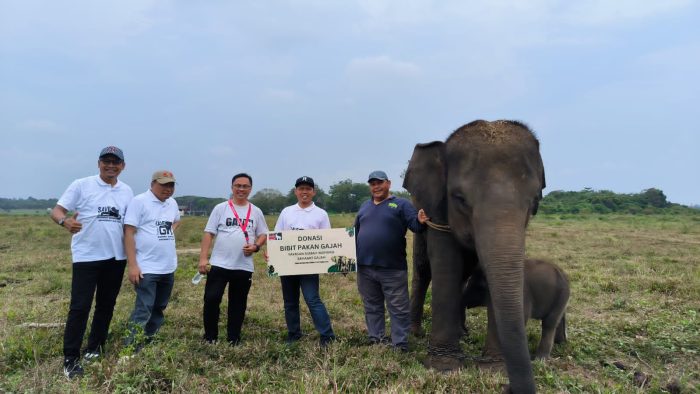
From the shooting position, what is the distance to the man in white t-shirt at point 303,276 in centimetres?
583

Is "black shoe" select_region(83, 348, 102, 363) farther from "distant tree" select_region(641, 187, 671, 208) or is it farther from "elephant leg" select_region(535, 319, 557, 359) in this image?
"distant tree" select_region(641, 187, 671, 208)

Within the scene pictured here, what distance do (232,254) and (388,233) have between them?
1.86 m

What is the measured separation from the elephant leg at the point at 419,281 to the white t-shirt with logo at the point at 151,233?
3.38m

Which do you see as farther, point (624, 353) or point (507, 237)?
point (624, 353)

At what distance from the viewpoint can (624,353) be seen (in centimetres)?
554

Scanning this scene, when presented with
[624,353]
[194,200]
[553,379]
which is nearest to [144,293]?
[553,379]

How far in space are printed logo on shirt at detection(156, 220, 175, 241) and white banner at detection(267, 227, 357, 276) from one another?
1125 millimetres

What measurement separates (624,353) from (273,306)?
5192 mm

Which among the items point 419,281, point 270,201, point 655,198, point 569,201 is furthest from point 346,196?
point 419,281

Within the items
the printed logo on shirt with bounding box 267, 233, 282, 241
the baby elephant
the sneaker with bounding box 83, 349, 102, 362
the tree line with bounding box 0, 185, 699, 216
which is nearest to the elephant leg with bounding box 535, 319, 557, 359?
the baby elephant

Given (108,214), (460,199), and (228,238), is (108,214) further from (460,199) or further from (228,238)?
(460,199)

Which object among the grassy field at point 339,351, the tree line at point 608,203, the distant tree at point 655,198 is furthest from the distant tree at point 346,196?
the grassy field at point 339,351

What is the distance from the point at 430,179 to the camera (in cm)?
532

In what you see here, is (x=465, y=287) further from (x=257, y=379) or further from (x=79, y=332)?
(x=79, y=332)
